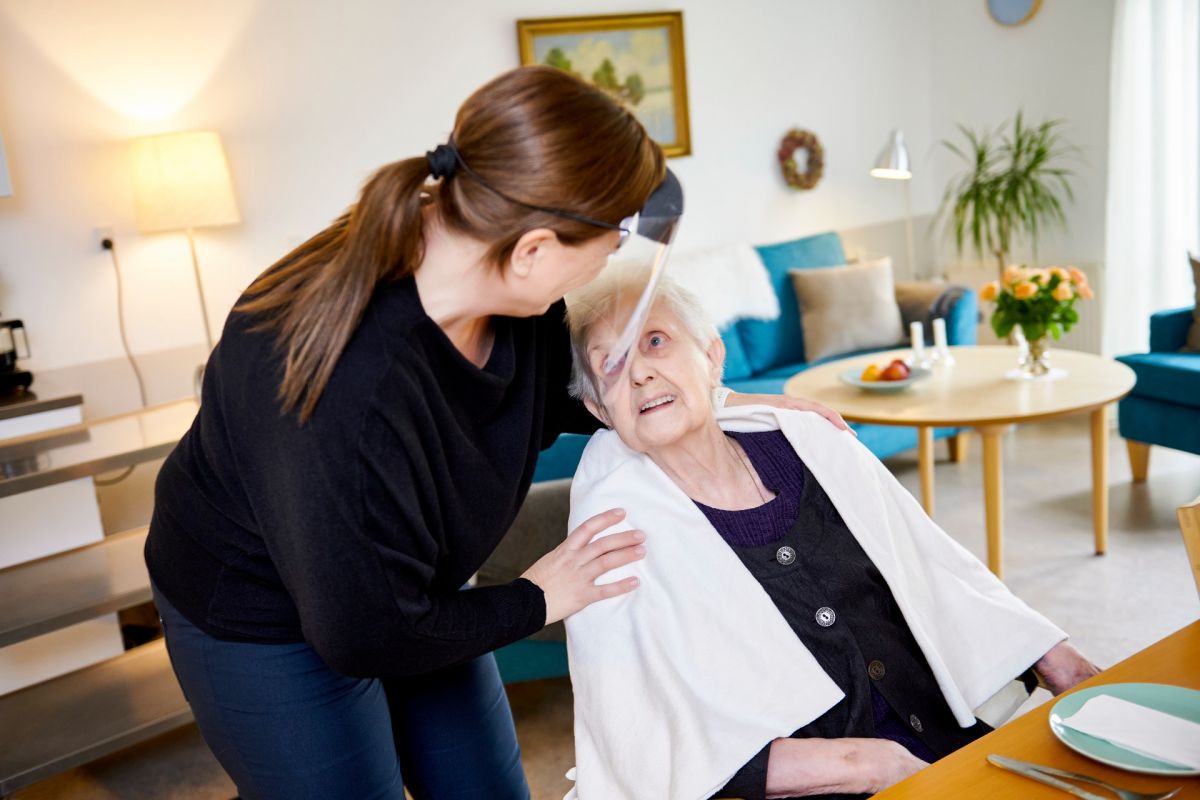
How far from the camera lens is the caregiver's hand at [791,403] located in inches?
63.6

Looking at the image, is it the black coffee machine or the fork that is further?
the black coffee machine

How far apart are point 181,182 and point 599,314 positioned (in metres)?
2.18

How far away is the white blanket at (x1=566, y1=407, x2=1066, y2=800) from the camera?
53.8 inches

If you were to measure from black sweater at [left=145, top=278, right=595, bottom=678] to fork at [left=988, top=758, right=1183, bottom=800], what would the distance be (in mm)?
553

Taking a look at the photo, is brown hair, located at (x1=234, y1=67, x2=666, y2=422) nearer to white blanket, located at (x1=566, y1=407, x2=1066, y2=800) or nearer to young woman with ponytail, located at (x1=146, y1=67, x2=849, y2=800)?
young woman with ponytail, located at (x1=146, y1=67, x2=849, y2=800)

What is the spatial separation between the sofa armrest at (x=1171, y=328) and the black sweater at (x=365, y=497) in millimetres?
3279

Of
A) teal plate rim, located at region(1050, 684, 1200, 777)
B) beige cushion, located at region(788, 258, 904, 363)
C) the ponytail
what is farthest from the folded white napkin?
beige cushion, located at region(788, 258, 904, 363)

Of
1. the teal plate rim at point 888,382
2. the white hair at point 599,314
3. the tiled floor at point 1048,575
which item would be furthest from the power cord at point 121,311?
the white hair at point 599,314

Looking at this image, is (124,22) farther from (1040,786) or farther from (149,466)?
(1040,786)

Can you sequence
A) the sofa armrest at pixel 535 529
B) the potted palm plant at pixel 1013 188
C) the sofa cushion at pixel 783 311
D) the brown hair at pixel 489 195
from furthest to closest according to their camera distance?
the potted palm plant at pixel 1013 188
the sofa cushion at pixel 783 311
the sofa armrest at pixel 535 529
the brown hair at pixel 489 195

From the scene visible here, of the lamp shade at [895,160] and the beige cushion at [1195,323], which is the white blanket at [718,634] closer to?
the beige cushion at [1195,323]

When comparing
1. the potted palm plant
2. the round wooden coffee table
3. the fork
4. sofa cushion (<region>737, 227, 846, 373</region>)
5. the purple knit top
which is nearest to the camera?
the fork

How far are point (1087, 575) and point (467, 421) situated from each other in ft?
8.35

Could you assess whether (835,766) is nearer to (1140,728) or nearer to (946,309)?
(1140,728)
